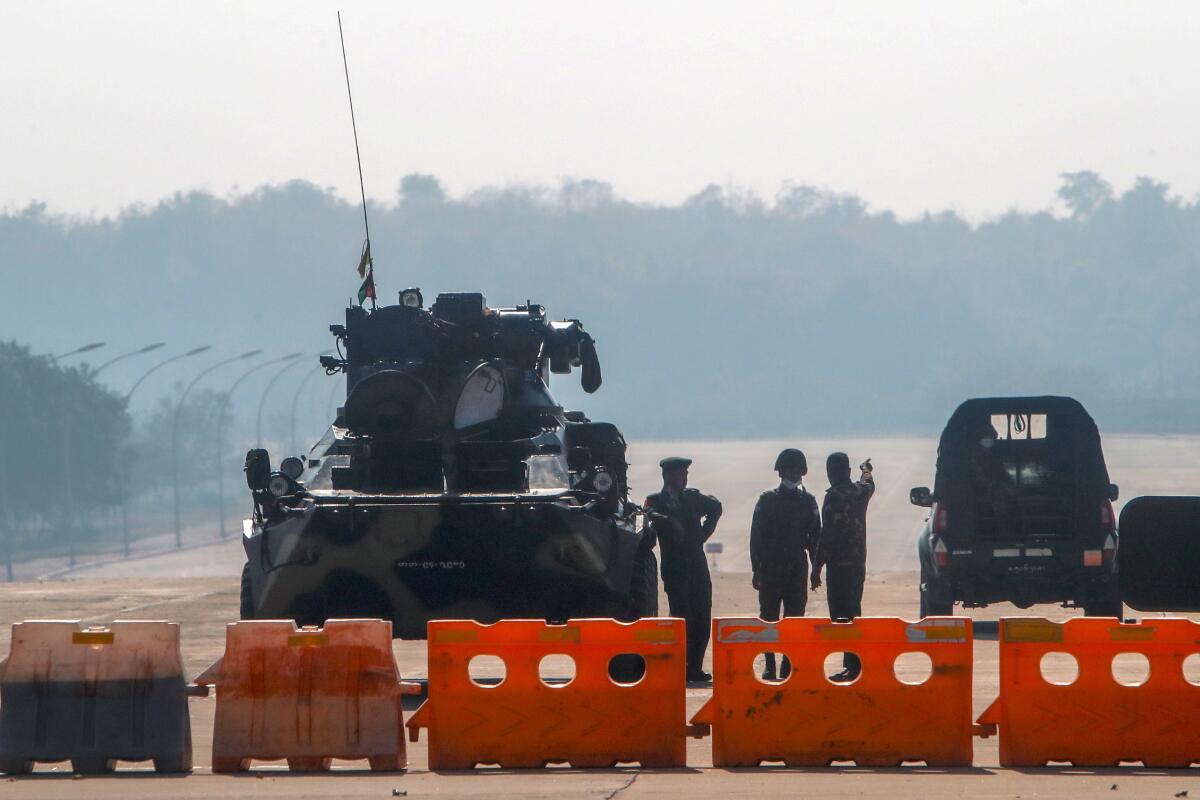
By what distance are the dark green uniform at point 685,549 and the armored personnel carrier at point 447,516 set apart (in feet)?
0.56

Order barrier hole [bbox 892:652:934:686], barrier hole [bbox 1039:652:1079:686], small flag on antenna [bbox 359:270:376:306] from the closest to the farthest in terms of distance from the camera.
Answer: barrier hole [bbox 1039:652:1079:686] → barrier hole [bbox 892:652:934:686] → small flag on antenna [bbox 359:270:376:306]

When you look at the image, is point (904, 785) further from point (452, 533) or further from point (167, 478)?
point (167, 478)

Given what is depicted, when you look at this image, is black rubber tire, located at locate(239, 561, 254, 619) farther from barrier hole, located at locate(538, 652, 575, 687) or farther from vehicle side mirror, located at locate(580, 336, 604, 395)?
vehicle side mirror, located at locate(580, 336, 604, 395)

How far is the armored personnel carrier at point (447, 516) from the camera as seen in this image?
43.9 feet

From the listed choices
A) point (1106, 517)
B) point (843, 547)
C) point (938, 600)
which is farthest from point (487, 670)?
point (1106, 517)

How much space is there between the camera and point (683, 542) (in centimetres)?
1387

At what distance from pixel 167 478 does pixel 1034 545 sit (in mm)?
107224

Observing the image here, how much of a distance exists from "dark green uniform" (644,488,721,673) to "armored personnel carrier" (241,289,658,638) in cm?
17

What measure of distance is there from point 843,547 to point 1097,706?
4.03 metres

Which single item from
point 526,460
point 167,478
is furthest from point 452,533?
point 167,478

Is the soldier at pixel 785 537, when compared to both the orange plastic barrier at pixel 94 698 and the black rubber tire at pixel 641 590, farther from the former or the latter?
the orange plastic barrier at pixel 94 698

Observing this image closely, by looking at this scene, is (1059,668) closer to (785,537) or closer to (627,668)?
(785,537)

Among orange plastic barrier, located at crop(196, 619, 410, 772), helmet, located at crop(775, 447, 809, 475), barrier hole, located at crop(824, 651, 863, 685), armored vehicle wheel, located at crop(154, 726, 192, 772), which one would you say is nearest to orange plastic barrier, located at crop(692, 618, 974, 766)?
orange plastic barrier, located at crop(196, 619, 410, 772)

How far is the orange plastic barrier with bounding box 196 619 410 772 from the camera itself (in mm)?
10086
